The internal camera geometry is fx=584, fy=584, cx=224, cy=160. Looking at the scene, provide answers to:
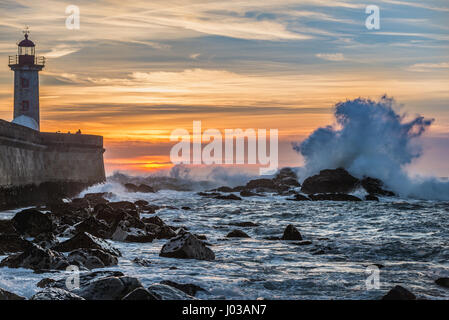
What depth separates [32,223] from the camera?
1020 cm

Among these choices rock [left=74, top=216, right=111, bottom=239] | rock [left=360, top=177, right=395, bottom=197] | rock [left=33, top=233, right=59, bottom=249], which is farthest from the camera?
rock [left=360, top=177, right=395, bottom=197]

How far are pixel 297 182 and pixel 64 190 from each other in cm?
1535

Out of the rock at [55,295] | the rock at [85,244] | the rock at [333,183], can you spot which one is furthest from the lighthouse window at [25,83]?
the rock at [55,295]

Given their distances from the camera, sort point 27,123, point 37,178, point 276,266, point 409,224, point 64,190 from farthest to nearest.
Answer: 1. point 27,123
2. point 64,190
3. point 37,178
4. point 409,224
5. point 276,266

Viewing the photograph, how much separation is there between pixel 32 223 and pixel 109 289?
5.73m

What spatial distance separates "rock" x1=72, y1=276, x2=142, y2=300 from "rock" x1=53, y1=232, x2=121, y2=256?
2.48 m

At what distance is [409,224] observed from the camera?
45.6 ft

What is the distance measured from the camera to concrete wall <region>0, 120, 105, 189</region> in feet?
57.1

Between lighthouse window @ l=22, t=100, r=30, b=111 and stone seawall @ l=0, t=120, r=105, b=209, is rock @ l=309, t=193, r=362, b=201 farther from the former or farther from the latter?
lighthouse window @ l=22, t=100, r=30, b=111

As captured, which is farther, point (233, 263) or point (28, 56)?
point (28, 56)

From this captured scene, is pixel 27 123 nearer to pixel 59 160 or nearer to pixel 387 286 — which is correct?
pixel 59 160

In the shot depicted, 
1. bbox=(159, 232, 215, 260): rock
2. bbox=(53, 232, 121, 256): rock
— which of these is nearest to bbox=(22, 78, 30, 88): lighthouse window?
bbox=(53, 232, 121, 256): rock

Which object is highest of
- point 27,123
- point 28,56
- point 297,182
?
point 28,56
